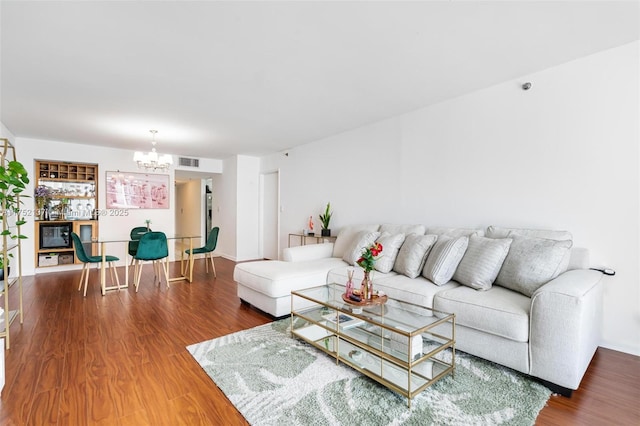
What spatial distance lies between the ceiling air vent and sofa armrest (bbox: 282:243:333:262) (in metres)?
4.03

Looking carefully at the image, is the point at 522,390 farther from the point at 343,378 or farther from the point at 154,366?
the point at 154,366

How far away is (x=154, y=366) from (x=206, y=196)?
21.4 ft

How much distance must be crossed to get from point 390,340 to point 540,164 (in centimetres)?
214

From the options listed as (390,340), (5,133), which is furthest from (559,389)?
(5,133)

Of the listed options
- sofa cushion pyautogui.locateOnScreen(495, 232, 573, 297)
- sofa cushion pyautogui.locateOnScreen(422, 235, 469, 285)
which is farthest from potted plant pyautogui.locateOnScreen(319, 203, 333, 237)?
sofa cushion pyautogui.locateOnScreen(495, 232, 573, 297)

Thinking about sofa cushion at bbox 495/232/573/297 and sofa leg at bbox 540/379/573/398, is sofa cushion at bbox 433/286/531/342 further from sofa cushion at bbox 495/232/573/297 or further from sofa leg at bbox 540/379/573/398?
sofa leg at bbox 540/379/573/398

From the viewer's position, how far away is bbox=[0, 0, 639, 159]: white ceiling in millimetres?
1883

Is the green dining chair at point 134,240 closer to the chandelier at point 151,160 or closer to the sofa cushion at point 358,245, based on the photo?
the chandelier at point 151,160

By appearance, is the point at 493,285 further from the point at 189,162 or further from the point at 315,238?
the point at 189,162

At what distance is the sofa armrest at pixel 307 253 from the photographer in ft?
12.3

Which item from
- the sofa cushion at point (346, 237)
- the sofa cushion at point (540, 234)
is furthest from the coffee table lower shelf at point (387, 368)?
the sofa cushion at point (346, 237)

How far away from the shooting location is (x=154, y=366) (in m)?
2.14

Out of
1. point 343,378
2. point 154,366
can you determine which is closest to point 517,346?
point 343,378

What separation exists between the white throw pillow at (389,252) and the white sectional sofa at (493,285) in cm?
1
